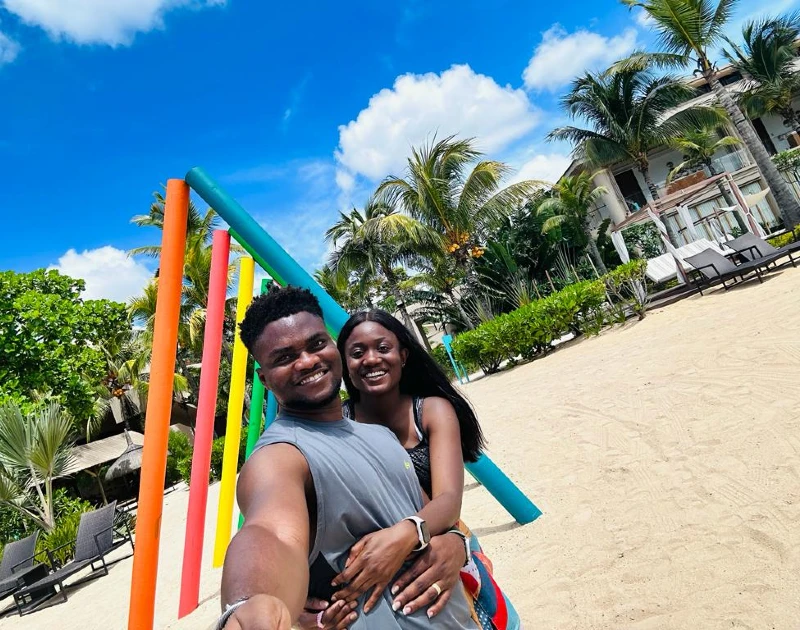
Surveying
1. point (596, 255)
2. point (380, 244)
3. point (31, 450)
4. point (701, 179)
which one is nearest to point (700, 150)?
point (701, 179)

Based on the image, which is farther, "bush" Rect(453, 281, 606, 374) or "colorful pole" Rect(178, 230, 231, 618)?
"bush" Rect(453, 281, 606, 374)

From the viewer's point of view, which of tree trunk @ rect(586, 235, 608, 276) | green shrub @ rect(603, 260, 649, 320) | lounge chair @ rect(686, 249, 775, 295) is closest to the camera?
lounge chair @ rect(686, 249, 775, 295)

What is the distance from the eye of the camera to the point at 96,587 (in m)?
7.66

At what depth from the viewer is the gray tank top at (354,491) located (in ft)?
3.57

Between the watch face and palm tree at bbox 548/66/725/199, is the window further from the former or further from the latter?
the watch face

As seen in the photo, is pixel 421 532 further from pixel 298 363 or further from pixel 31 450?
pixel 31 450

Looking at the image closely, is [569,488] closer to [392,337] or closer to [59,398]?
[392,337]

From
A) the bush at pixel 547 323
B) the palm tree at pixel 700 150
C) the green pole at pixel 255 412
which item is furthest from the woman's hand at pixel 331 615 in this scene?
the palm tree at pixel 700 150

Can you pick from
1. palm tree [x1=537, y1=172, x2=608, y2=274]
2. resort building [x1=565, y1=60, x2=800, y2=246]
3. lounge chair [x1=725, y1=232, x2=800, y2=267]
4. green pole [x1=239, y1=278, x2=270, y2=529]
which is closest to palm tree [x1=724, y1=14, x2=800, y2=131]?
resort building [x1=565, y1=60, x2=800, y2=246]

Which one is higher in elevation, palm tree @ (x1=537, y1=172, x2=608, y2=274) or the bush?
palm tree @ (x1=537, y1=172, x2=608, y2=274)

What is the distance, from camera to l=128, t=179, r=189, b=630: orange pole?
230cm

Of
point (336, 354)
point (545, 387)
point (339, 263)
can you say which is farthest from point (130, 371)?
point (336, 354)

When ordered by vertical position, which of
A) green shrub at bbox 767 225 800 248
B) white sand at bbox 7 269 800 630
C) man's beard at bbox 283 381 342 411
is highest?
man's beard at bbox 283 381 342 411

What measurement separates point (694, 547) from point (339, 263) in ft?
71.4
